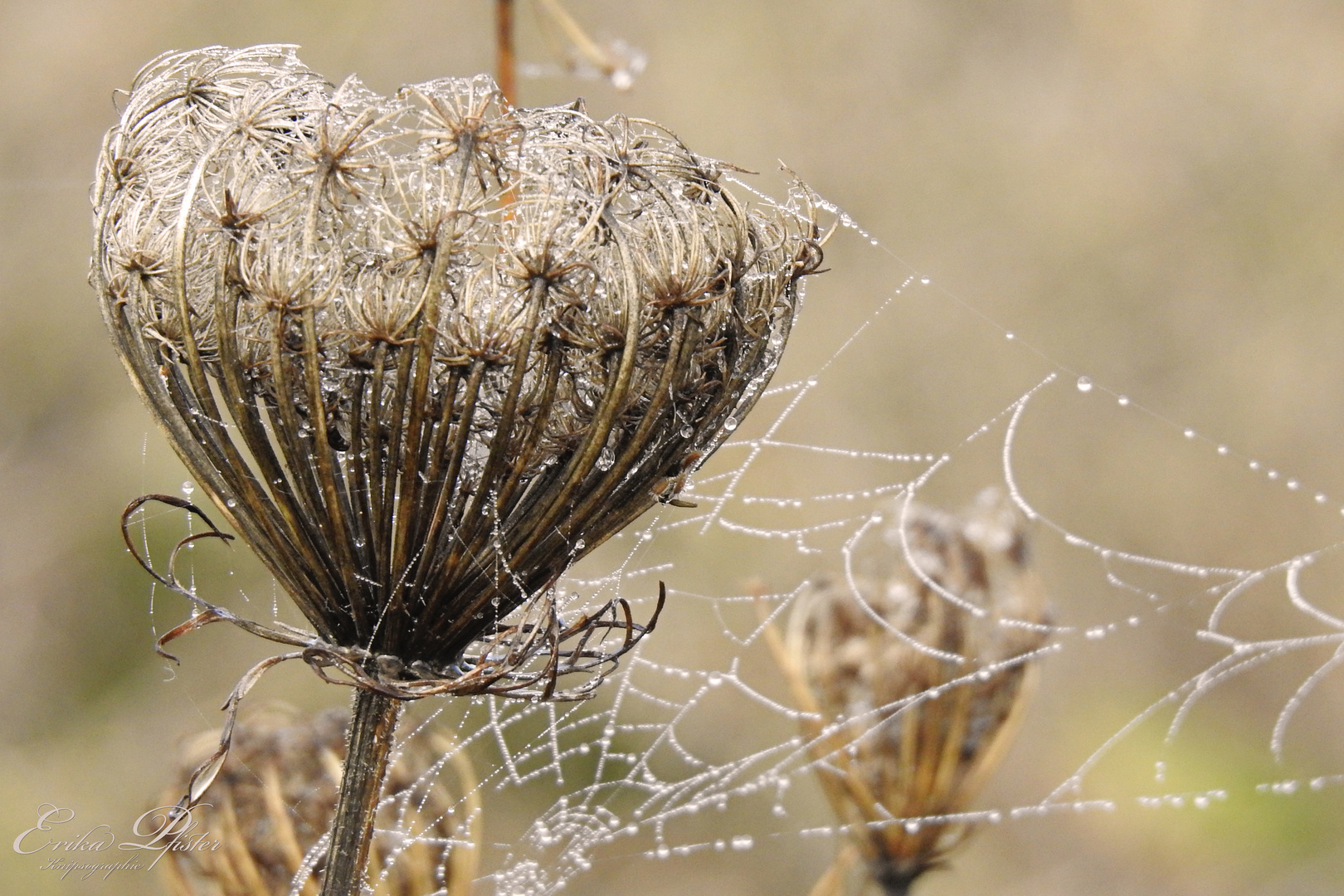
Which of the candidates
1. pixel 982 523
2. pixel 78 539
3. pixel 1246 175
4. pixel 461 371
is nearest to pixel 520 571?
pixel 461 371

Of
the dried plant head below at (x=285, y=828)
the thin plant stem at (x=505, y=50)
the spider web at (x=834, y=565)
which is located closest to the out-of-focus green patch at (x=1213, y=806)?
the spider web at (x=834, y=565)

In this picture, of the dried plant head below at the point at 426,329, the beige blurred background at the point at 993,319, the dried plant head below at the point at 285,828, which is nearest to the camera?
the dried plant head below at the point at 426,329

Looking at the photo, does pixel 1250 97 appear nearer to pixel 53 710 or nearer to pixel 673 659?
pixel 673 659

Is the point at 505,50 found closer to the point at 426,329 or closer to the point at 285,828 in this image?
the point at 426,329

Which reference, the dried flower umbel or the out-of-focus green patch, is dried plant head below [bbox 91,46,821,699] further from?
the out-of-focus green patch

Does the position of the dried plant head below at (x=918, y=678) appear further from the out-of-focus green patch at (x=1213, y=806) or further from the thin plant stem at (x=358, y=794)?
the out-of-focus green patch at (x=1213, y=806)

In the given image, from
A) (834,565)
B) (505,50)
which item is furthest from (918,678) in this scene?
(834,565)

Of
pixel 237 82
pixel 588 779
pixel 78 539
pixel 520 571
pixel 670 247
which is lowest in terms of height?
pixel 588 779

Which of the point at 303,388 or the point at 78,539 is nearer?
the point at 303,388
